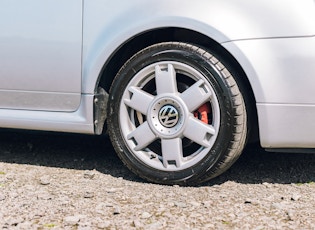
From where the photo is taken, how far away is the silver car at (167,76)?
3.06m

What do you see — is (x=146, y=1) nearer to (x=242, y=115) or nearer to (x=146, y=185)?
(x=242, y=115)

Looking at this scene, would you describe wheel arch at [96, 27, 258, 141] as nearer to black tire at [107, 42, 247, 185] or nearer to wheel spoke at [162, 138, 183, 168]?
black tire at [107, 42, 247, 185]

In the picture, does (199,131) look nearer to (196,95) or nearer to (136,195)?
(196,95)

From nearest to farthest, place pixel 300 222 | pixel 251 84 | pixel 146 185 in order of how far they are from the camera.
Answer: pixel 300 222
pixel 251 84
pixel 146 185

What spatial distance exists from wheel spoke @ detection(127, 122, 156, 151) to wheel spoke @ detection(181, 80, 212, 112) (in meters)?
0.27

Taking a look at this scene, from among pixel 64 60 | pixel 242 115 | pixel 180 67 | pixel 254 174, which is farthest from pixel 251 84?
pixel 64 60

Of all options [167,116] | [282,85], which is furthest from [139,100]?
[282,85]

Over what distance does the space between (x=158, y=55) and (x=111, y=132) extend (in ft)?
1.73

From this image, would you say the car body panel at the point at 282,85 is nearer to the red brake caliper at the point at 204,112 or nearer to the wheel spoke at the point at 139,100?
the red brake caliper at the point at 204,112

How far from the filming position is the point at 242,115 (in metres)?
3.18

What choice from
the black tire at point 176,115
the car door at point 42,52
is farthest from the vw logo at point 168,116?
the car door at point 42,52

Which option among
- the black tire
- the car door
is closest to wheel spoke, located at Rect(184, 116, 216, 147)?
the black tire

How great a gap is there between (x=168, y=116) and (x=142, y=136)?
0.20m

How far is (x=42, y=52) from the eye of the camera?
3.42 m
